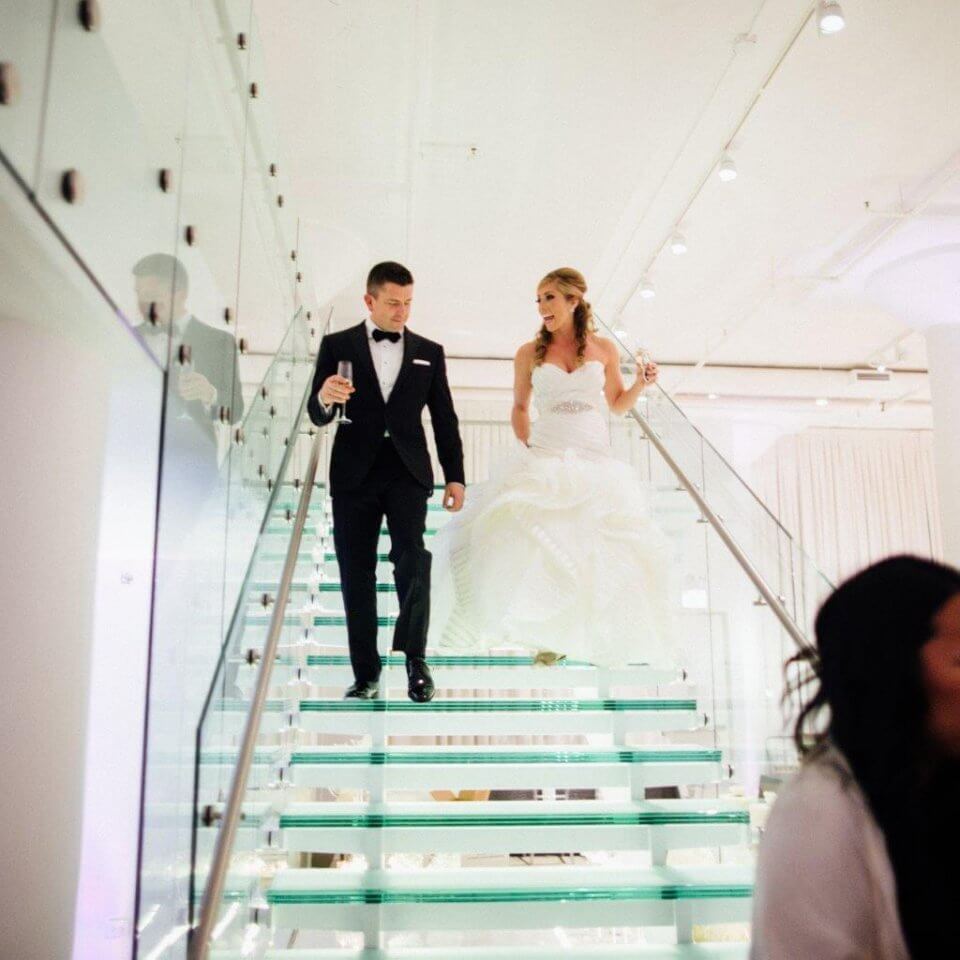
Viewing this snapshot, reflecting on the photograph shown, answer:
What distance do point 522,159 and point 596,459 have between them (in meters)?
3.09

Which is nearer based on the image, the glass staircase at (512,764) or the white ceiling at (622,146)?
the glass staircase at (512,764)

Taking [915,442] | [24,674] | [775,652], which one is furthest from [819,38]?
[915,442]

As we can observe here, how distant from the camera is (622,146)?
6781 millimetres

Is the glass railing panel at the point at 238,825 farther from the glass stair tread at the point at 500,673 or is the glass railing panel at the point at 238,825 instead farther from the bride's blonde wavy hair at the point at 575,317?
the bride's blonde wavy hair at the point at 575,317

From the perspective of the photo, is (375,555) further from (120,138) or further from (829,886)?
(829,886)

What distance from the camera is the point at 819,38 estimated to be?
5.48 meters

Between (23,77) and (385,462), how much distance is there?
2410 mm

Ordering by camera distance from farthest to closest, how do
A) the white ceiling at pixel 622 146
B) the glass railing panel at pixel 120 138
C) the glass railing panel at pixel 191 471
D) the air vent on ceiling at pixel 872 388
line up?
the air vent on ceiling at pixel 872 388
the white ceiling at pixel 622 146
the glass railing panel at pixel 191 471
the glass railing panel at pixel 120 138

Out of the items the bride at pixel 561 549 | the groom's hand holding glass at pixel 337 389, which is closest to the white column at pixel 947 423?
the bride at pixel 561 549

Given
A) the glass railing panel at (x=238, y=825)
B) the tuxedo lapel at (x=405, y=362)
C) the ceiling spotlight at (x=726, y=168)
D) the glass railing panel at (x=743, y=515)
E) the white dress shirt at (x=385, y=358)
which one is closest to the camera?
the glass railing panel at (x=238, y=825)

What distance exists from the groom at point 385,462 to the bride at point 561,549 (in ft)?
1.12

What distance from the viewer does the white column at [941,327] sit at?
8008 millimetres

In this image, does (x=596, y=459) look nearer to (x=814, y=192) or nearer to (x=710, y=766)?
(x=710, y=766)

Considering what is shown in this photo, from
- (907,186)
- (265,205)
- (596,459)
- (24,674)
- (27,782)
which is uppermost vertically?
(907,186)
